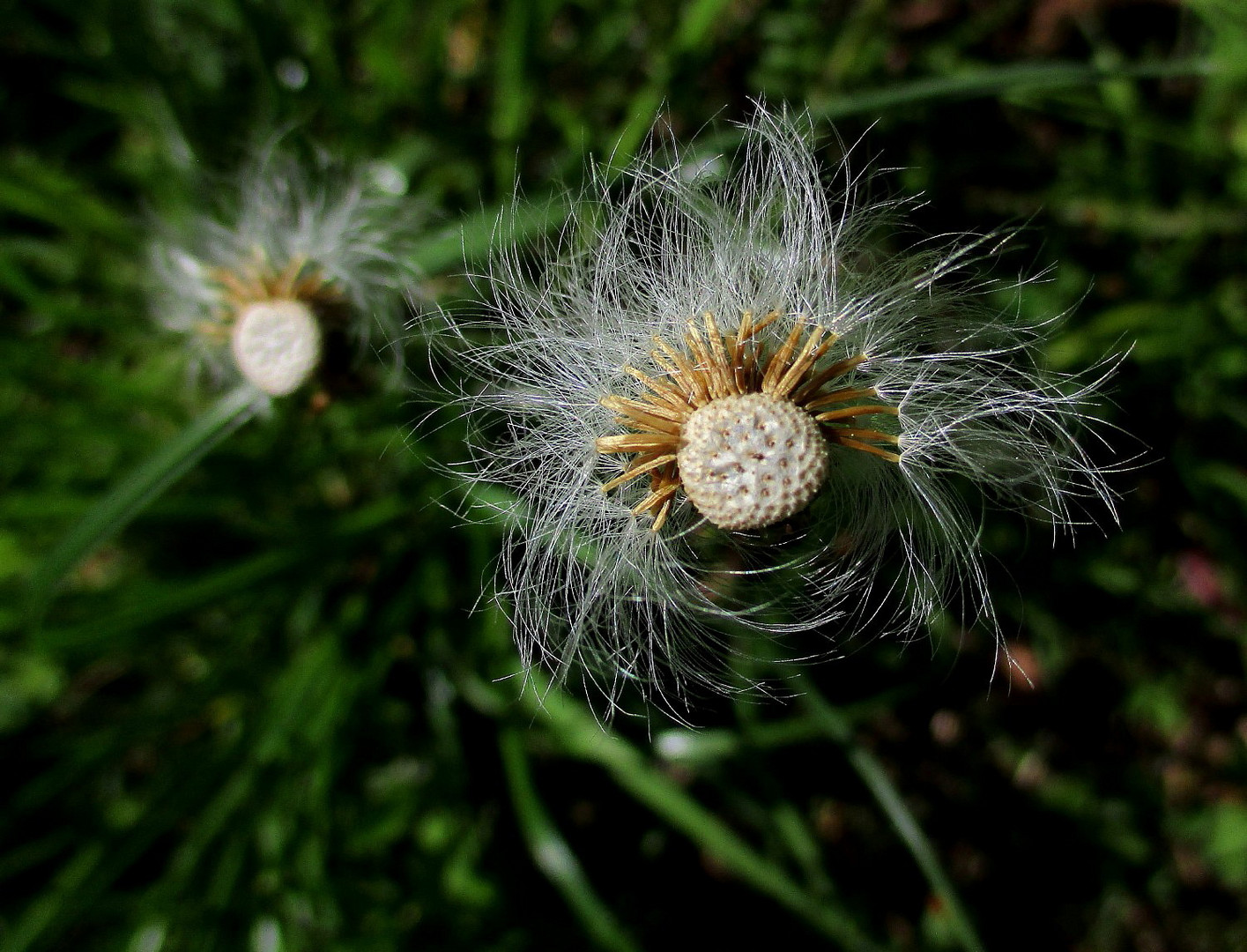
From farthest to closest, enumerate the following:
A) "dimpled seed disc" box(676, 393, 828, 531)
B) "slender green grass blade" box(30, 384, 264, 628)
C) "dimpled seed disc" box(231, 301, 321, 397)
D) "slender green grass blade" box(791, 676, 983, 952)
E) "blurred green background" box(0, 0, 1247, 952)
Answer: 1. "blurred green background" box(0, 0, 1247, 952)
2. "slender green grass blade" box(791, 676, 983, 952)
3. "dimpled seed disc" box(231, 301, 321, 397)
4. "slender green grass blade" box(30, 384, 264, 628)
5. "dimpled seed disc" box(676, 393, 828, 531)

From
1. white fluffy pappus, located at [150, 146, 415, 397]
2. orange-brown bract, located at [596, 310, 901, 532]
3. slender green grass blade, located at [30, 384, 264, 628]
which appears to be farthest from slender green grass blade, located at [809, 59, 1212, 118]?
slender green grass blade, located at [30, 384, 264, 628]

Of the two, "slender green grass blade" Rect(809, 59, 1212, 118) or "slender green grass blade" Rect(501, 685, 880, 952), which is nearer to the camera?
"slender green grass blade" Rect(809, 59, 1212, 118)

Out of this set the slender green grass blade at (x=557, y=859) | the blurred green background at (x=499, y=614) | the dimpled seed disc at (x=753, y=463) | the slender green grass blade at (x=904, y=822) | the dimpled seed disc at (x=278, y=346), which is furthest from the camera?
the blurred green background at (x=499, y=614)

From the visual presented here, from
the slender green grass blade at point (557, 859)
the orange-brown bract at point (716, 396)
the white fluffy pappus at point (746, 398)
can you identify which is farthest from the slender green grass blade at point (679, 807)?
the orange-brown bract at point (716, 396)

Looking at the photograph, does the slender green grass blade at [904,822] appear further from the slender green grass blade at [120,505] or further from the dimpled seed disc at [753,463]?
the slender green grass blade at [120,505]

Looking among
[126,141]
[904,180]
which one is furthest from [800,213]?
[126,141]

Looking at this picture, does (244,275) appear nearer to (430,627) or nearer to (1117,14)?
(430,627)

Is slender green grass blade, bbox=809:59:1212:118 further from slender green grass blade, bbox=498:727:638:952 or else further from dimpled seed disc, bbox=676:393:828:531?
slender green grass blade, bbox=498:727:638:952
